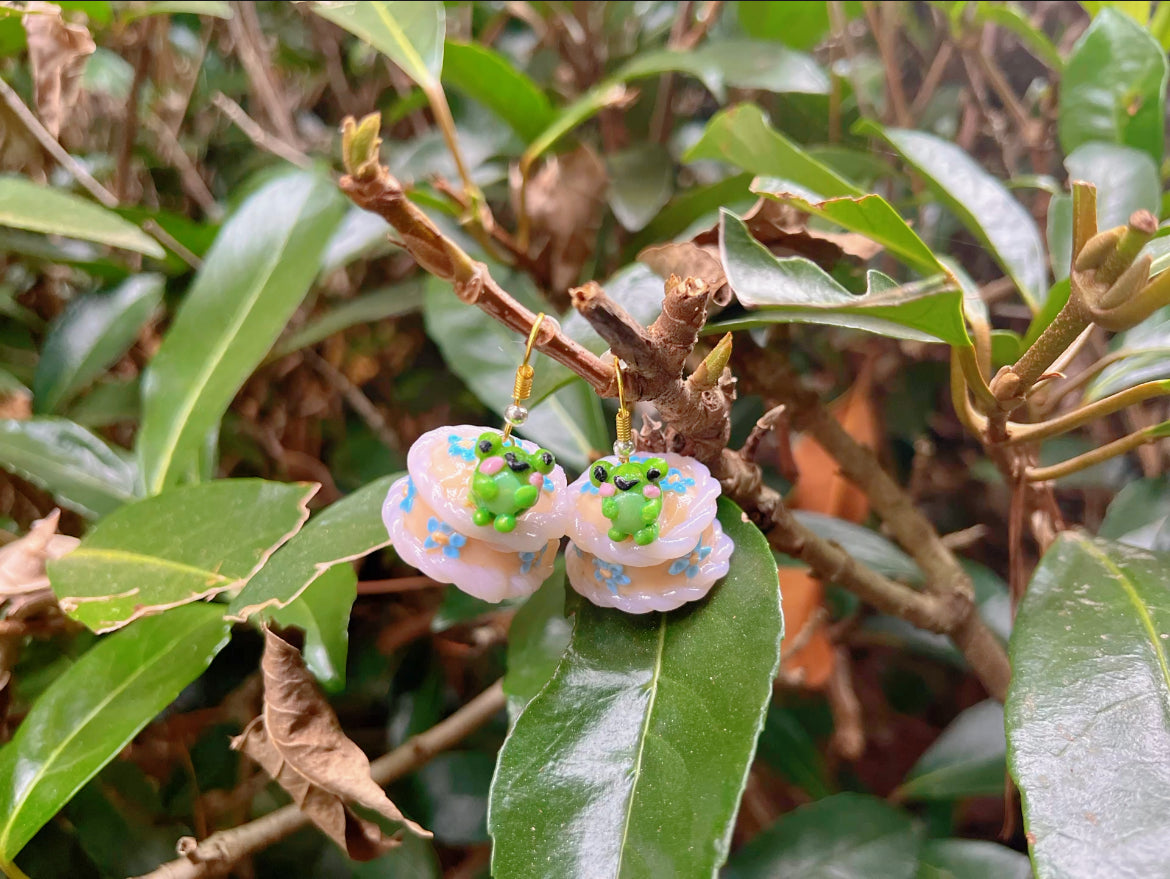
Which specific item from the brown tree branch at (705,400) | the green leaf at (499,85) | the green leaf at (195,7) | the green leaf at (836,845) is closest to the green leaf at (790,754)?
the green leaf at (836,845)

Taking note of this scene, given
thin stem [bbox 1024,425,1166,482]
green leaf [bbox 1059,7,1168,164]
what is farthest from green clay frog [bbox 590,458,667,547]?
green leaf [bbox 1059,7,1168,164]

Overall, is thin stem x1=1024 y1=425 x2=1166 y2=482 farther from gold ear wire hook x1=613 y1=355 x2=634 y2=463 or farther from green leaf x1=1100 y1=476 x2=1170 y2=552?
gold ear wire hook x1=613 y1=355 x2=634 y2=463

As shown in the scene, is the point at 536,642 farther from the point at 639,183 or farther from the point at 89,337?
the point at 89,337


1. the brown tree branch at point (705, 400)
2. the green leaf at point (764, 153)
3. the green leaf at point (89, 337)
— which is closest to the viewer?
the brown tree branch at point (705, 400)

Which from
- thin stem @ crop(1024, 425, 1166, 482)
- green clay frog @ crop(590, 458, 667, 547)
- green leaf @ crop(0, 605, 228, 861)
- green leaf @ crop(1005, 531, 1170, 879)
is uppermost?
thin stem @ crop(1024, 425, 1166, 482)

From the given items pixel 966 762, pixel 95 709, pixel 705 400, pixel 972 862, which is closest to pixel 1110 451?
pixel 705 400

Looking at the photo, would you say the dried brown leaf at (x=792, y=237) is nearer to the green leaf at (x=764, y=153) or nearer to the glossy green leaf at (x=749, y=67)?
the green leaf at (x=764, y=153)

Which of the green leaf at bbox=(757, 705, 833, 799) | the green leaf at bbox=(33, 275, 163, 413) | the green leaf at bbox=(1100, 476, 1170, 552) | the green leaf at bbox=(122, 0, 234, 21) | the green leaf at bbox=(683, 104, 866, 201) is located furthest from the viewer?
the green leaf at bbox=(757, 705, 833, 799)
